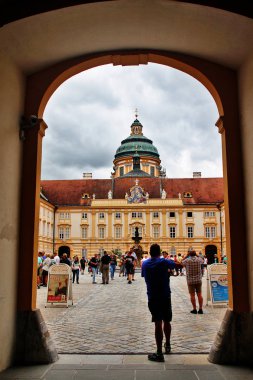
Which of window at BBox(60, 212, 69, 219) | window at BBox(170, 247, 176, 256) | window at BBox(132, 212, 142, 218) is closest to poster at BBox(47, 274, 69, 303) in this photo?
window at BBox(170, 247, 176, 256)

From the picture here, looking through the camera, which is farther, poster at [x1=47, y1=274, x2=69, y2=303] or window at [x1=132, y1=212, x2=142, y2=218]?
window at [x1=132, y1=212, x2=142, y2=218]

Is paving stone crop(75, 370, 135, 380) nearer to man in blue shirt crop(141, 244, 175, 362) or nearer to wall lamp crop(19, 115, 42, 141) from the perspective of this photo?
man in blue shirt crop(141, 244, 175, 362)

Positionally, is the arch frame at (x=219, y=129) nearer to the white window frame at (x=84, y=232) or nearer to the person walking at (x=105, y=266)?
the person walking at (x=105, y=266)

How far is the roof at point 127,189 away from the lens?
6894 centimetres

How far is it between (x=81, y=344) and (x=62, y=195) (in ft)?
212

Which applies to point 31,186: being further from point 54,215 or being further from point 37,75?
point 54,215

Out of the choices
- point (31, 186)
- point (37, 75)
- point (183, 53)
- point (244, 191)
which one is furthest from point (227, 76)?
point (31, 186)

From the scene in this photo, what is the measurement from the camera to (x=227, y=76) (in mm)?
6777

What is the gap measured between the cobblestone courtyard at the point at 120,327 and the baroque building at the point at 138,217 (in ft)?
167

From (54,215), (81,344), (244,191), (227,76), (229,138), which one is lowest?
(81,344)

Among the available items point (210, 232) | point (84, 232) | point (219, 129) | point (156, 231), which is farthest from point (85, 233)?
point (219, 129)

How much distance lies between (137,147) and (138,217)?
20.6 metres

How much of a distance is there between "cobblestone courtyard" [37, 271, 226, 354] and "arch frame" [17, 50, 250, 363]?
1412 mm

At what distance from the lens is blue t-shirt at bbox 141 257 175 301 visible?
6.52 m
